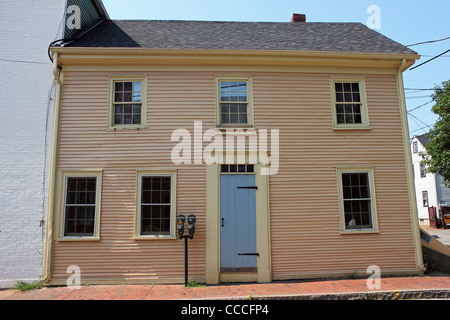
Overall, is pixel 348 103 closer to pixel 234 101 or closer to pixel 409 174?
pixel 409 174

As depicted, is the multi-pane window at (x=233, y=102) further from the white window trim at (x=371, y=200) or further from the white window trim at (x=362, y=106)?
the white window trim at (x=371, y=200)

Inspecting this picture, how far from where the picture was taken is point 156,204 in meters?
7.48

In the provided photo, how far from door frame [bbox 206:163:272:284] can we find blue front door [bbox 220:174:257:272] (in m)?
0.11

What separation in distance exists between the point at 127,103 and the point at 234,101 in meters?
2.73

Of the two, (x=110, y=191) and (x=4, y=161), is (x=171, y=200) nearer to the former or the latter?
(x=110, y=191)

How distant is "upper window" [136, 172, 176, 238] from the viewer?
24.3 feet

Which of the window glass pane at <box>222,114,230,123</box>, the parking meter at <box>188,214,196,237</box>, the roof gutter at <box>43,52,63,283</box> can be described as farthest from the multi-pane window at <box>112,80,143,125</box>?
the parking meter at <box>188,214,196,237</box>

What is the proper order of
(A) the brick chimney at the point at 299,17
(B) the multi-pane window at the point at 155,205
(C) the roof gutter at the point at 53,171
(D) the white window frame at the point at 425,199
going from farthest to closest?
1. (D) the white window frame at the point at 425,199
2. (A) the brick chimney at the point at 299,17
3. (B) the multi-pane window at the point at 155,205
4. (C) the roof gutter at the point at 53,171

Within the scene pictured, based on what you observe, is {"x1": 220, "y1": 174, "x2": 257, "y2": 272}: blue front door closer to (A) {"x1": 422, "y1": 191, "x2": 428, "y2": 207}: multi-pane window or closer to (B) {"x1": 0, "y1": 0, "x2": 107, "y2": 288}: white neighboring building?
(B) {"x1": 0, "y1": 0, "x2": 107, "y2": 288}: white neighboring building

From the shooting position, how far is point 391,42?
9000 millimetres

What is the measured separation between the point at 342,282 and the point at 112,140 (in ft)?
21.0

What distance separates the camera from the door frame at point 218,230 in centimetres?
726

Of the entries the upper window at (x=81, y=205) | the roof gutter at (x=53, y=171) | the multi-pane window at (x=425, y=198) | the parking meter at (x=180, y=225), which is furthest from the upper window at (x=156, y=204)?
the multi-pane window at (x=425, y=198)

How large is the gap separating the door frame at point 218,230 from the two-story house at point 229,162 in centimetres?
3
